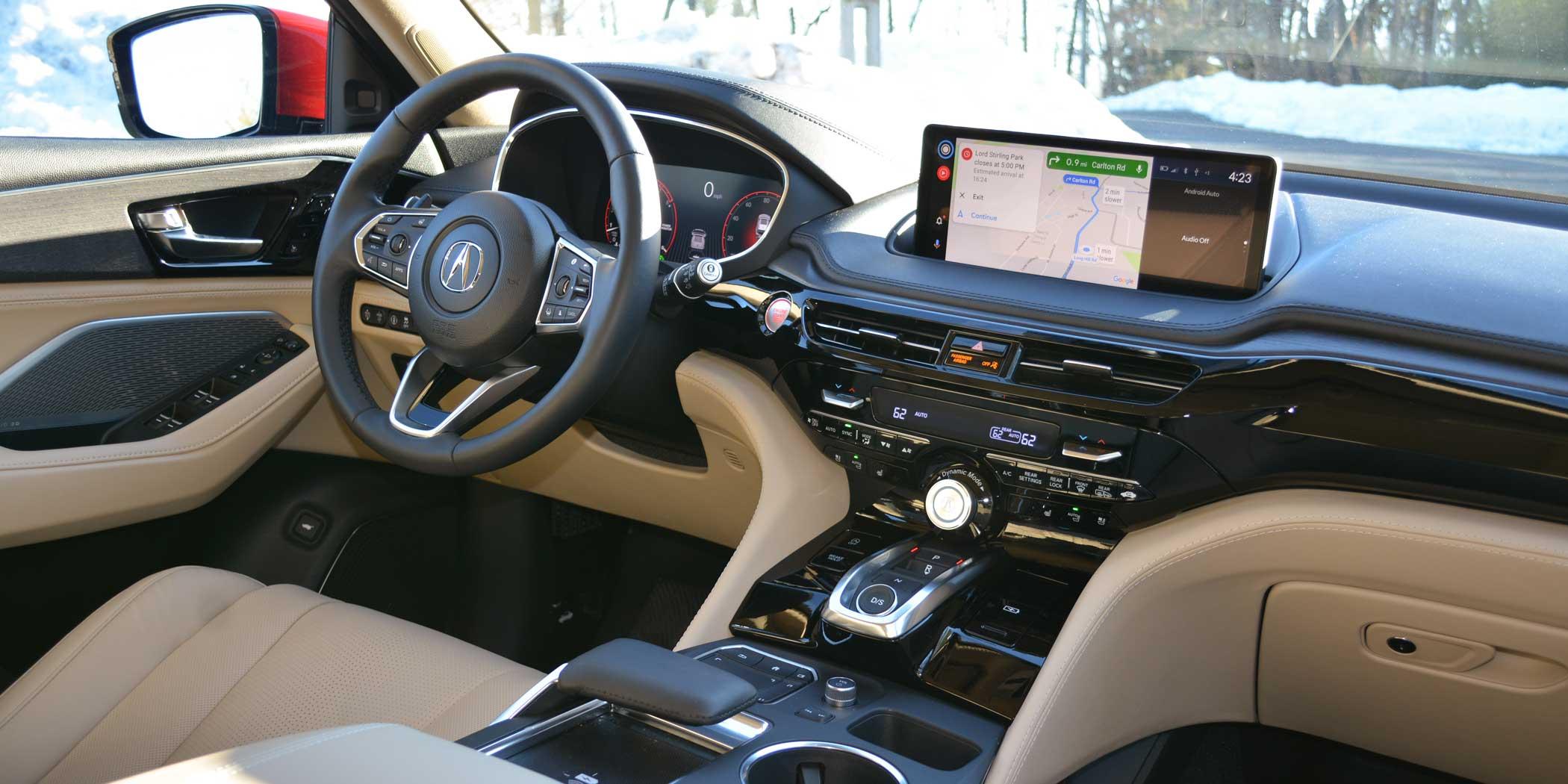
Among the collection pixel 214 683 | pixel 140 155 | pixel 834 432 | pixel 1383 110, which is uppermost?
pixel 1383 110

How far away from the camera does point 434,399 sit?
1.66m

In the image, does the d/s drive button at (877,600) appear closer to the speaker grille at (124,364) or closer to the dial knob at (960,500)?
the dial knob at (960,500)

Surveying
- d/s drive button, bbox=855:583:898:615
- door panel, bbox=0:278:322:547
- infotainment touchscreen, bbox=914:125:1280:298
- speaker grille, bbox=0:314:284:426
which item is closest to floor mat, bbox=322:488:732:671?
door panel, bbox=0:278:322:547

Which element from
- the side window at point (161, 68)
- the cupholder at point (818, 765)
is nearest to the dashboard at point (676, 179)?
the side window at point (161, 68)

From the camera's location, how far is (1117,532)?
148cm

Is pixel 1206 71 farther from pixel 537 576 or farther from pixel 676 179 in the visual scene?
pixel 537 576

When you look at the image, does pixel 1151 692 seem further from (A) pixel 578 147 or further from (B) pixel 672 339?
(A) pixel 578 147

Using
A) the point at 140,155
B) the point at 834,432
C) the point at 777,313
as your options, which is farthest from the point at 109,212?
→ the point at 834,432

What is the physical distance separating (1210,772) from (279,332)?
1.72 m

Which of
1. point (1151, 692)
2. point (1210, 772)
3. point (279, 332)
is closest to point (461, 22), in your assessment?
point (279, 332)

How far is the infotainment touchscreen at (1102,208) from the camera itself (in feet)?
4.63

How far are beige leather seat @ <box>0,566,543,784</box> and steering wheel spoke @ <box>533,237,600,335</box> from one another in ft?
1.45

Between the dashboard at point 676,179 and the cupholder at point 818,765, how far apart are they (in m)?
0.75

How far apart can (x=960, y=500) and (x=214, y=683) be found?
99 cm
